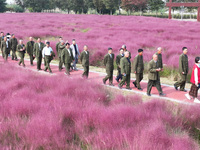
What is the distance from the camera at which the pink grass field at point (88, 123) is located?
339 cm

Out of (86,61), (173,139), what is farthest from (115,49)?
(173,139)

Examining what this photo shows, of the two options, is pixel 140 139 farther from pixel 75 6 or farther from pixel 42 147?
pixel 75 6

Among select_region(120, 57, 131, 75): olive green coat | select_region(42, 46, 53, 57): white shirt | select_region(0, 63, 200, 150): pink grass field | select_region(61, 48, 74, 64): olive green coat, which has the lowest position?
select_region(0, 63, 200, 150): pink grass field

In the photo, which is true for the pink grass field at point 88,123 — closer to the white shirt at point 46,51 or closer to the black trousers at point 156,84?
the black trousers at point 156,84

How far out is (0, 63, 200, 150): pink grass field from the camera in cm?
339

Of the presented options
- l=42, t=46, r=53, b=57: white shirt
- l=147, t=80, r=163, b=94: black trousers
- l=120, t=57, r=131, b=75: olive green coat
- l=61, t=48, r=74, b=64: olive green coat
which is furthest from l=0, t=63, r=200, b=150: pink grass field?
l=42, t=46, r=53, b=57: white shirt

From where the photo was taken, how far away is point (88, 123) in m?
4.07

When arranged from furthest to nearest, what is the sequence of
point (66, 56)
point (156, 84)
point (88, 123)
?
point (66, 56)
point (156, 84)
point (88, 123)

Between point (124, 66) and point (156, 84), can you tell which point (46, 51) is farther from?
point (156, 84)

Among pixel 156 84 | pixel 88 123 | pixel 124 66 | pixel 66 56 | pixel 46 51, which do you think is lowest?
pixel 88 123

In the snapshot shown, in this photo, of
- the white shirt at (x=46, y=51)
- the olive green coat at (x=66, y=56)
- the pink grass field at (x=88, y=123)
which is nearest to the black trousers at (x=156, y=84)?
the pink grass field at (x=88, y=123)

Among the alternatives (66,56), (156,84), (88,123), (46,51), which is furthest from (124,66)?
(46,51)

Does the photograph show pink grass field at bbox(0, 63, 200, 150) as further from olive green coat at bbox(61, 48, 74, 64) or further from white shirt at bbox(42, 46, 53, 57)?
white shirt at bbox(42, 46, 53, 57)

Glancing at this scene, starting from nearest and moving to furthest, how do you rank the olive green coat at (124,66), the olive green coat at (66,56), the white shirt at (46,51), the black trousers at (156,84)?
the black trousers at (156,84) < the olive green coat at (124,66) < the olive green coat at (66,56) < the white shirt at (46,51)
